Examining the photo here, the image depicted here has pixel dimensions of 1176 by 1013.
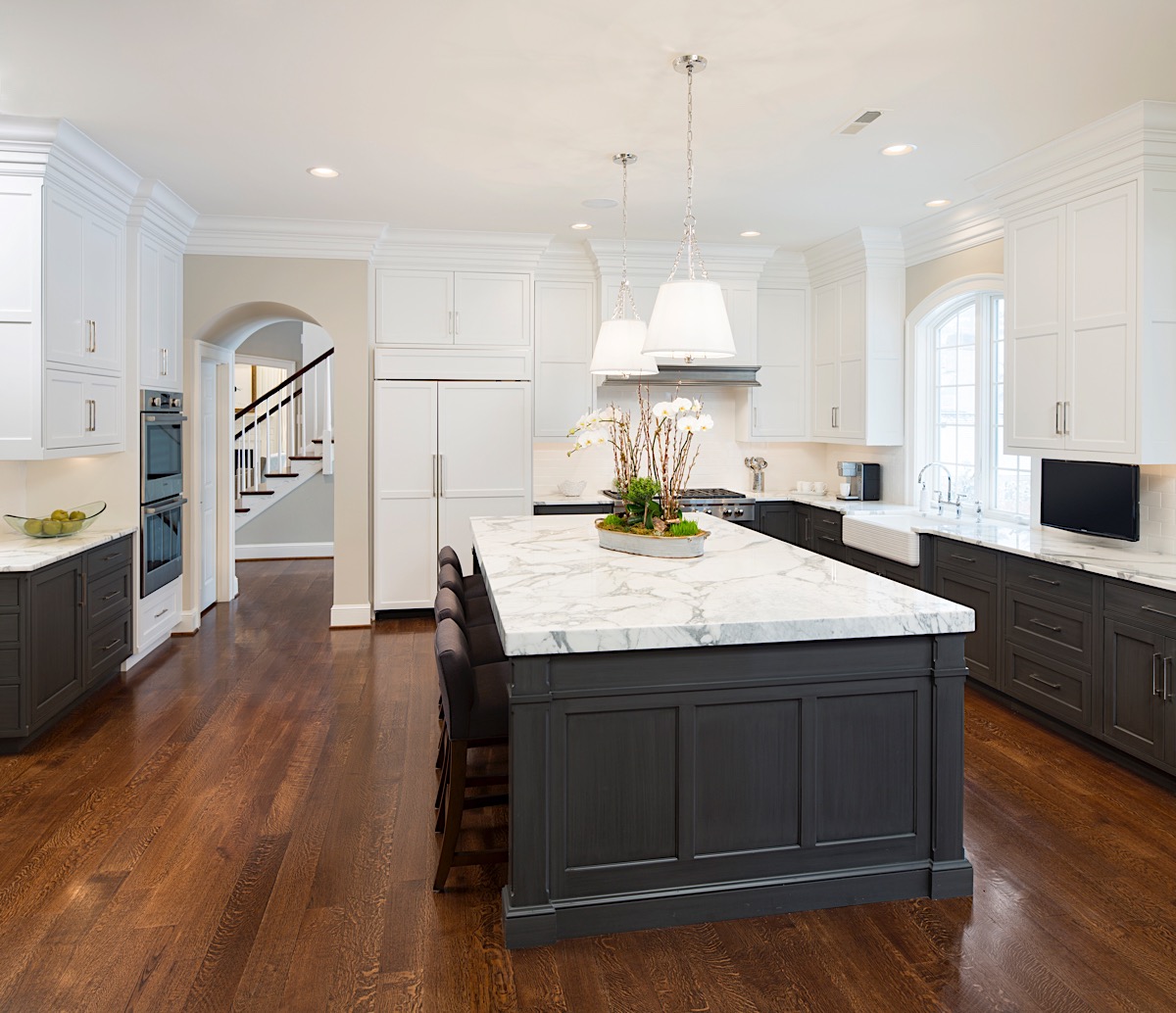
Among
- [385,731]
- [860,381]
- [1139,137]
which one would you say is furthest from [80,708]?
[1139,137]

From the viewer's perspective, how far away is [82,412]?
4395 millimetres

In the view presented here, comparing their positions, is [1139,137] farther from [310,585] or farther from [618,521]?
[310,585]

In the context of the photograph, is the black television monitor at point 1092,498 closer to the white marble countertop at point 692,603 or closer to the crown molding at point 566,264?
the white marble countertop at point 692,603

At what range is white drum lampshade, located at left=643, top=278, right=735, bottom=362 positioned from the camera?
307 centimetres

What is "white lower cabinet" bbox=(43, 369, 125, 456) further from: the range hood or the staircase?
the staircase

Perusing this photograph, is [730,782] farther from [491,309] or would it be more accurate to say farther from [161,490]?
[491,309]

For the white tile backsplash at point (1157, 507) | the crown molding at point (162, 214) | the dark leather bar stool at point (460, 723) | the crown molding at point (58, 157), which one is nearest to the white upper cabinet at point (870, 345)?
the white tile backsplash at point (1157, 507)

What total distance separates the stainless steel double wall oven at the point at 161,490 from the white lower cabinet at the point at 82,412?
0.28 meters

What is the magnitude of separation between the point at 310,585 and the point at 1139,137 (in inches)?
266

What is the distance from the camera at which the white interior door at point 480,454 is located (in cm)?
618

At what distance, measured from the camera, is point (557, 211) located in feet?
17.9

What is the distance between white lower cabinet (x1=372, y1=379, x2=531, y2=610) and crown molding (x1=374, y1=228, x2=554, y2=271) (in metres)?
0.86

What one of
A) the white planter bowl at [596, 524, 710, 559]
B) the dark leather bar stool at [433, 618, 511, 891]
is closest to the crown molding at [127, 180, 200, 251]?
the white planter bowl at [596, 524, 710, 559]

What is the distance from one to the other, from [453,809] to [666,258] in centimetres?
479
